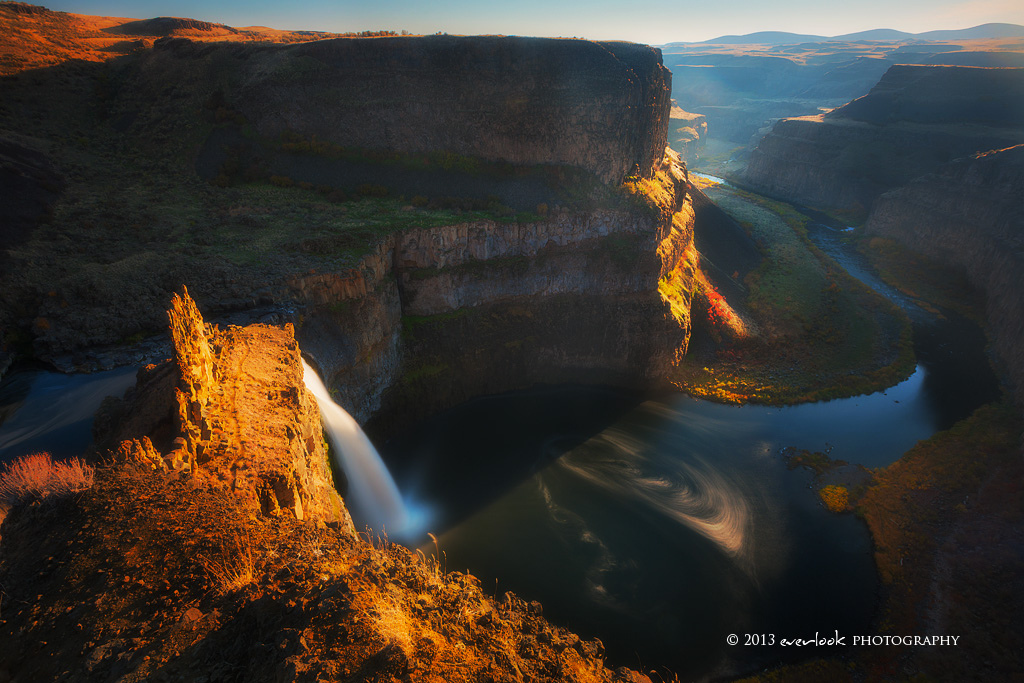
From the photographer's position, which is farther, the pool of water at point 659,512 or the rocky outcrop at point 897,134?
the rocky outcrop at point 897,134

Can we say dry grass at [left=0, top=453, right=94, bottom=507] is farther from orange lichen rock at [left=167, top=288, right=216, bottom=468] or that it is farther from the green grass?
the green grass

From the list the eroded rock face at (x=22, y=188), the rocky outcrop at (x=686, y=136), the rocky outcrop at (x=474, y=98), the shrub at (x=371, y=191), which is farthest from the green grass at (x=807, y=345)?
the rocky outcrop at (x=686, y=136)

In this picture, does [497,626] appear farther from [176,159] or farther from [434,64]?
[176,159]

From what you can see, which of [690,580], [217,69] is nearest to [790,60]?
[217,69]

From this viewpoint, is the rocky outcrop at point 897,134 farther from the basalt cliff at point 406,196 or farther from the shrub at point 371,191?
the shrub at point 371,191

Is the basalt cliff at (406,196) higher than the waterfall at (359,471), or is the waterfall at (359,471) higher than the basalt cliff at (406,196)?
the basalt cliff at (406,196)
